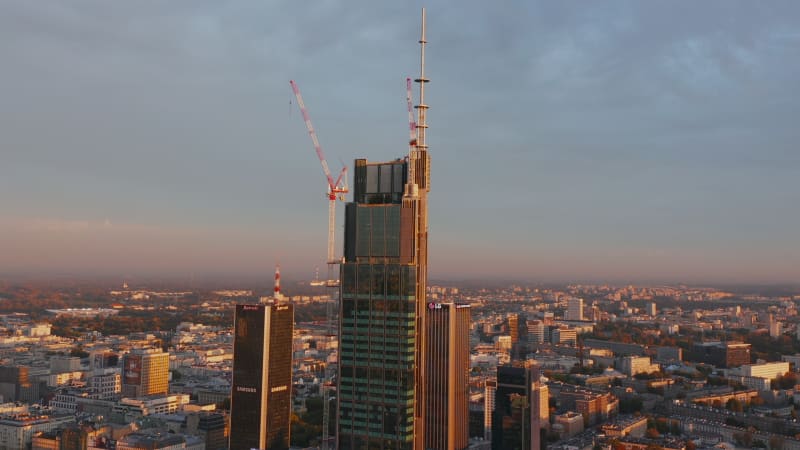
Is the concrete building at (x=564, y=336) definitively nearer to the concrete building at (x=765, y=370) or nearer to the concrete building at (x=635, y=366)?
the concrete building at (x=635, y=366)

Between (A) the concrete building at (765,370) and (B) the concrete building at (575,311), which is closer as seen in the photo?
(A) the concrete building at (765,370)

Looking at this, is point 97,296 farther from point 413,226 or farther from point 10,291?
point 413,226

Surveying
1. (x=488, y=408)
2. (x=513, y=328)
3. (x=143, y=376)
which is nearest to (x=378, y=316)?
(x=488, y=408)

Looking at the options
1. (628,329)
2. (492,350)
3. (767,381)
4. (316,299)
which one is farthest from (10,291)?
(767,381)

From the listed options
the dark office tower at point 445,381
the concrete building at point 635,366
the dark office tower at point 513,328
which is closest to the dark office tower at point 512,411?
the dark office tower at point 445,381

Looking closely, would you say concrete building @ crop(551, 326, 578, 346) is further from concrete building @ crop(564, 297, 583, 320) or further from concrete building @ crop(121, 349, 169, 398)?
concrete building @ crop(121, 349, 169, 398)

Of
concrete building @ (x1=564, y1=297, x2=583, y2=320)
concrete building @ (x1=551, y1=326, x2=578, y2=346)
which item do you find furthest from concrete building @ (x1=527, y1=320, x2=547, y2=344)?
concrete building @ (x1=564, y1=297, x2=583, y2=320)

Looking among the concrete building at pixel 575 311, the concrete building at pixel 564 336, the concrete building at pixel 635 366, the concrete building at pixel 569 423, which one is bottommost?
the concrete building at pixel 569 423
